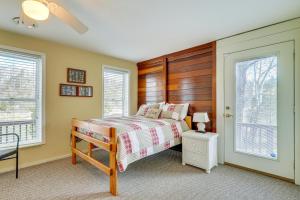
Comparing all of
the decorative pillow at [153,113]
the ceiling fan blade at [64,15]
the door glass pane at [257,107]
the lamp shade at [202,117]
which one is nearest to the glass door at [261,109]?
the door glass pane at [257,107]

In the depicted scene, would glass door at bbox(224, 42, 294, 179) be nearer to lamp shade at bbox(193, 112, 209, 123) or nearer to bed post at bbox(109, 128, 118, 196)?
lamp shade at bbox(193, 112, 209, 123)

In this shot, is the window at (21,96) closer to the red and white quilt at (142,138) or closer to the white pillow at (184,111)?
the red and white quilt at (142,138)

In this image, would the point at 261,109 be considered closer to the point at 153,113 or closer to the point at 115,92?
the point at 153,113

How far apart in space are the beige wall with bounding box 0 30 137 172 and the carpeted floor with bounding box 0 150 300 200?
0.32 meters

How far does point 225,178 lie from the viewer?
2.42 metres

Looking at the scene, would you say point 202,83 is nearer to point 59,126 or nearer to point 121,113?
point 121,113

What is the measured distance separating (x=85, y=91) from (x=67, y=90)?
0.39m

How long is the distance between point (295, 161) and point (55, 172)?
3635 mm

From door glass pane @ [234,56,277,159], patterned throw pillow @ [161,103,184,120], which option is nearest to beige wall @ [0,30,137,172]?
patterned throw pillow @ [161,103,184,120]

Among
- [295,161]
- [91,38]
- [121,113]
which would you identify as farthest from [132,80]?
[295,161]

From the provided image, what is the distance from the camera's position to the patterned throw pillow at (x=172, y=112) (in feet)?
10.9

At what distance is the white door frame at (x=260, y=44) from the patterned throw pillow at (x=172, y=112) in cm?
76

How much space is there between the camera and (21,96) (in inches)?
113

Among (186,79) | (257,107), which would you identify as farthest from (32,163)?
(257,107)
